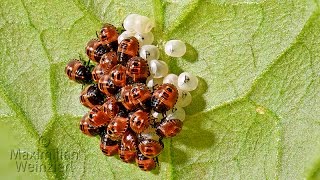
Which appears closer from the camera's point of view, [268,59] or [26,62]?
[268,59]

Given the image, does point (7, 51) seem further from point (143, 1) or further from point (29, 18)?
point (143, 1)

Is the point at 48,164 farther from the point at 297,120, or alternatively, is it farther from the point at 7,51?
the point at 297,120

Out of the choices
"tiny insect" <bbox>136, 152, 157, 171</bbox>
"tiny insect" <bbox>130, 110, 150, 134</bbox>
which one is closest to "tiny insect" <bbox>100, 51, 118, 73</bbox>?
"tiny insect" <bbox>130, 110, 150, 134</bbox>

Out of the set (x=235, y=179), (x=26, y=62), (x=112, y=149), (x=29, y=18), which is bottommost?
(x=235, y=179)

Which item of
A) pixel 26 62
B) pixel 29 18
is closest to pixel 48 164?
pixel 26 62

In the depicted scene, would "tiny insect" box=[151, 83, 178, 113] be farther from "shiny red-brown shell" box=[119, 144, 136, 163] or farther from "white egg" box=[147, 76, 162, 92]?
"shiny red-brown shell" box=[119, 144, 136, 163]

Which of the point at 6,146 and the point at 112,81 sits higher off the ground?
the point at 112,81

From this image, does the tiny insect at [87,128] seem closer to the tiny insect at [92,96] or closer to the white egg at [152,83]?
the tiny insect at [92,96]
